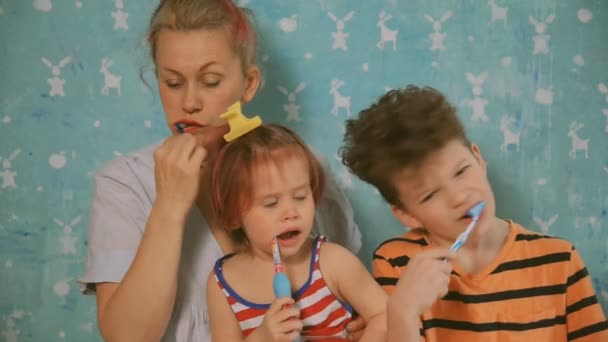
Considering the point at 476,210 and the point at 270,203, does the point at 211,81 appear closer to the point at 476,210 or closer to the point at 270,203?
the point at 270,203

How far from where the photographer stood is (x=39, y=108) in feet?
4.82

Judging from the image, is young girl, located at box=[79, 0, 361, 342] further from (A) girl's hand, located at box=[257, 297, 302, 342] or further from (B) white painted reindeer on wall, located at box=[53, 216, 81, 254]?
(B) white painted reindeer on wall, located at box=[53, 216, 81, 254]

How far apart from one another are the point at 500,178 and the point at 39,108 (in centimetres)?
97

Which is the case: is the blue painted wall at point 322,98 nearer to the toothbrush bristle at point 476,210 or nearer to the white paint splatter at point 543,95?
the white paint splatter at point 543,95

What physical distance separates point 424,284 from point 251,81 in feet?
1.70

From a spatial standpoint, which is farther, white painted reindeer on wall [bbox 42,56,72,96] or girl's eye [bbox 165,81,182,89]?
white painted reindeer on wall [bbox 42,56,72,96]

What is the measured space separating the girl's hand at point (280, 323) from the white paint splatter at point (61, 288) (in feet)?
2.11

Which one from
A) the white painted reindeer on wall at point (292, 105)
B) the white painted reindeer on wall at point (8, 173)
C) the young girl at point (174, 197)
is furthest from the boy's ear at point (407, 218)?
the white painted reindeer on wall at point (8, 173)

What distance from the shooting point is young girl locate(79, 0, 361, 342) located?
1092mm

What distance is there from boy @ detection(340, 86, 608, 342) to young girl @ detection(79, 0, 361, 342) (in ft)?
0.82

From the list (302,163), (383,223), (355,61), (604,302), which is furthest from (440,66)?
(604,302)

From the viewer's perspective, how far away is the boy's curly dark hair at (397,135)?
105 cm

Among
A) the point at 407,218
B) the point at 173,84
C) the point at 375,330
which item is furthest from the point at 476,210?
the point at 173,84

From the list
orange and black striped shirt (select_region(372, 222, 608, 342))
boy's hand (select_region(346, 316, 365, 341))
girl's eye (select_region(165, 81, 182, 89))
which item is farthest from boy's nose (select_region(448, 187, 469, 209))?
girl's eye (select_region(165, 81, 182, 89))
